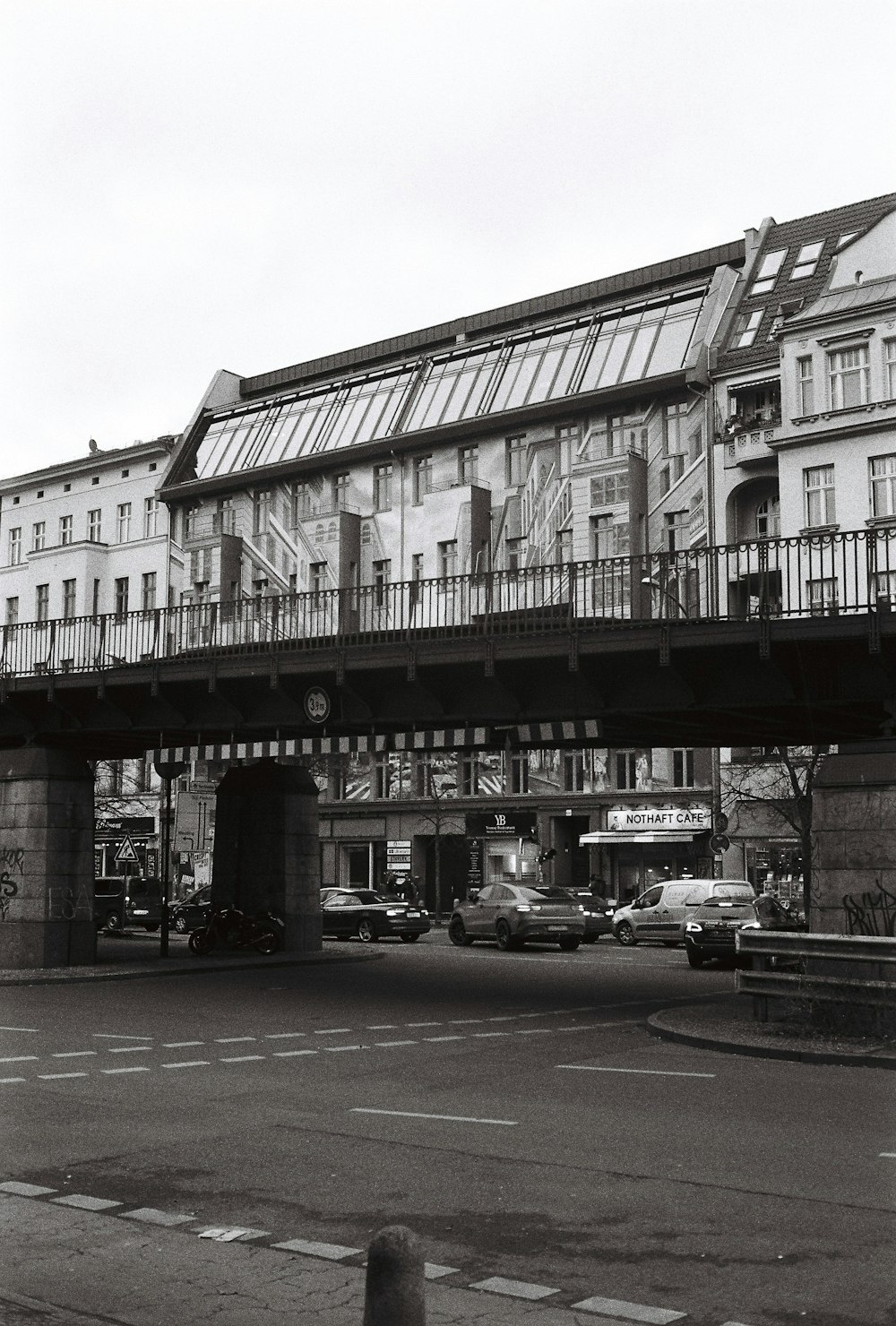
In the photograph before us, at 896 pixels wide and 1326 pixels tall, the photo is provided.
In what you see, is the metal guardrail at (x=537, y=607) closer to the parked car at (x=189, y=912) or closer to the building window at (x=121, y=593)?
the parked car at (x=189, y=912)

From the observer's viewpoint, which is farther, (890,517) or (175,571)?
(175,571)

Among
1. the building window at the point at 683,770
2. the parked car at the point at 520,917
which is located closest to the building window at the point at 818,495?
the building window at the point at 683,770

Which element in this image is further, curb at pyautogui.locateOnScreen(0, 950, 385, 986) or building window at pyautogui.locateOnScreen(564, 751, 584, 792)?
building window at pyautogui.locateOnScreen(564, 751, 584, 792)

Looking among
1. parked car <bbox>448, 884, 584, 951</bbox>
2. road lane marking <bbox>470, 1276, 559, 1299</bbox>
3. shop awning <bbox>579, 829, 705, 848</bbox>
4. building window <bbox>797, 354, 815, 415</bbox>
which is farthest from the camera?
shop awning <bbox>579, 829, 705, 848</bbox>

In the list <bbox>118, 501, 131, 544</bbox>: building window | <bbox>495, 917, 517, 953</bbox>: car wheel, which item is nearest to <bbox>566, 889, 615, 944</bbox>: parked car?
<bbox>495, 917, 517, 953</bbox>: car wheel

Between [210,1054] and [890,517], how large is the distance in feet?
109

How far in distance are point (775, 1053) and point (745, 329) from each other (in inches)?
1579

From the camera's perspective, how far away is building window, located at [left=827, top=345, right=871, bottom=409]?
44.8 meters

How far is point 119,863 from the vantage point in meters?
59.4

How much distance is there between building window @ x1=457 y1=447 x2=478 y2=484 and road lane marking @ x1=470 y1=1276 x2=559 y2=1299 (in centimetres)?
5281

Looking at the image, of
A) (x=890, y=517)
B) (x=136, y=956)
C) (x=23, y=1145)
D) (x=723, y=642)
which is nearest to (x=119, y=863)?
(x=136, y=956)

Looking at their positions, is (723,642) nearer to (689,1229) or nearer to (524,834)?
(689,1229)

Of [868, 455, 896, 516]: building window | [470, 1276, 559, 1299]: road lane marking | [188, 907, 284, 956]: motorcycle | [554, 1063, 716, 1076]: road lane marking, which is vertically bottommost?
[554, 1063, 716, 1076]: road lane marking

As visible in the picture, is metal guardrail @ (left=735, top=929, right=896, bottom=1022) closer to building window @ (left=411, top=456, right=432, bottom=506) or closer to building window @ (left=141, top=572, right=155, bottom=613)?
building window @ (left=411, top=456, right=432, bottom=506)
